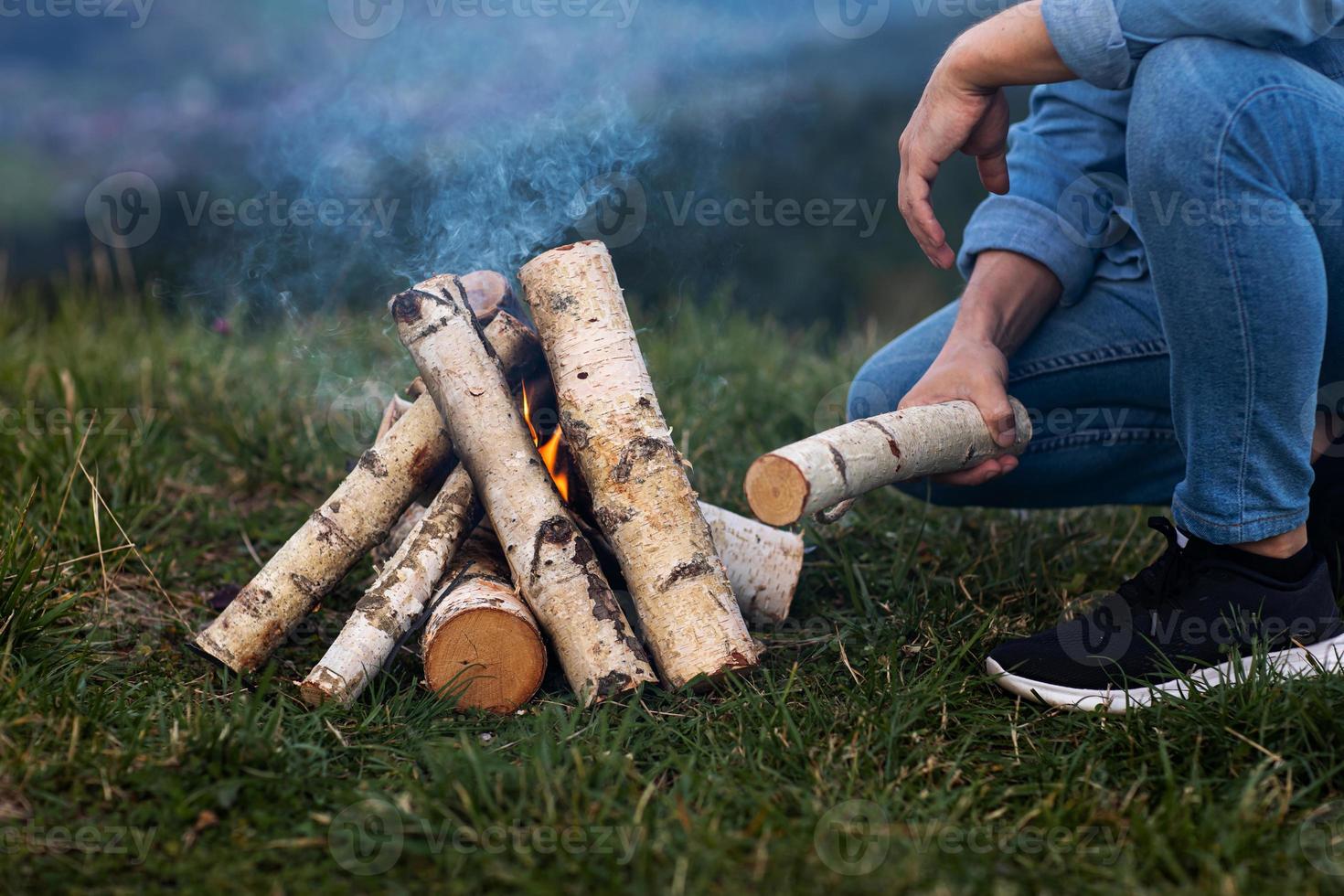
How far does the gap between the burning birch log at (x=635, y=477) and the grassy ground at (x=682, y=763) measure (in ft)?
0.35

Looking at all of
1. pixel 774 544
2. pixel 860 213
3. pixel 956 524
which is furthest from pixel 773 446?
pixel 860 213

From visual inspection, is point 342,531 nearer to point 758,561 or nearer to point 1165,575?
point 758,561

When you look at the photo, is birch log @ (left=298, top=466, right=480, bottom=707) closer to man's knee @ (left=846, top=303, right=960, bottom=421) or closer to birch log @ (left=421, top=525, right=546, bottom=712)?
birch log @ (left=421, top=525, right=546, bottom=712)

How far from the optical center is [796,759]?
1.71 metres

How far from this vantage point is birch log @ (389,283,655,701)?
2.00 metres

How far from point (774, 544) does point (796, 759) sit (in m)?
0.74

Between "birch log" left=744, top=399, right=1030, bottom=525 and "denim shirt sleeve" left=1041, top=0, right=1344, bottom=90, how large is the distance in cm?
68

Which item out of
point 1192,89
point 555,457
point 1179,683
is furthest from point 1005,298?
point 555,457

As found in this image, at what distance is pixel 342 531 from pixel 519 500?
0.40 metres

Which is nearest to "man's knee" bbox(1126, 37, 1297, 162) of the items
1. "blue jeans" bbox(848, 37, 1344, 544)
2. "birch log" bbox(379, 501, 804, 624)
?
"blue jeans" bbox(848, 37, 1344, 544)

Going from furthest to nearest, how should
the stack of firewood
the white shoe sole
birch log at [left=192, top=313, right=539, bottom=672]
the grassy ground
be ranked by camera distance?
1. birch log at [left=192, top=313, right=539, bottom=672]
2. the stack of firewood
3. the white shoe sole
4. the grassy ground

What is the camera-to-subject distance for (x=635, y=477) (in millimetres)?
2010

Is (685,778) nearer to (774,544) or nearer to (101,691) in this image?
(774,544)

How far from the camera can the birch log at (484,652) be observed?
1.97 m
